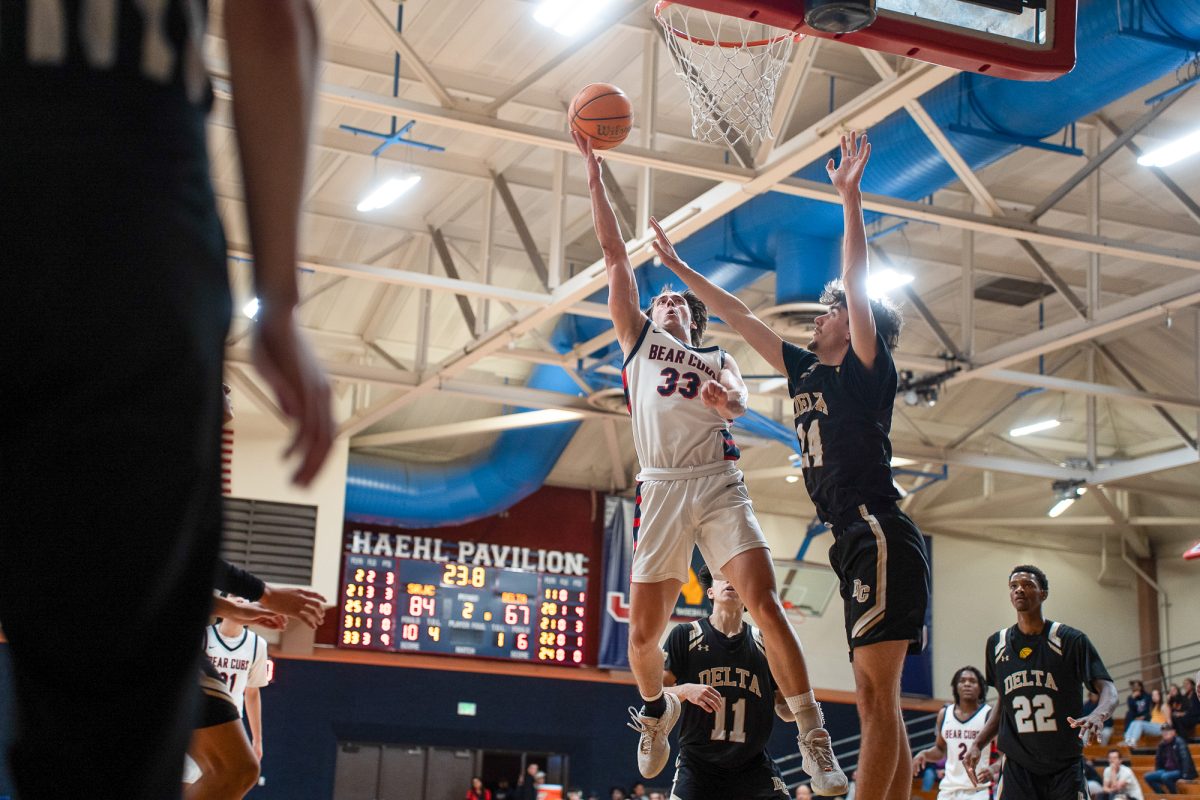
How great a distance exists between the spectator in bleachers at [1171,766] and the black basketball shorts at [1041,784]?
1402 centimetres

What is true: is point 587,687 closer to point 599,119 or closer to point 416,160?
point 416,160

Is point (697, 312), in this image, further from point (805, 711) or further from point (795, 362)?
point (805, 711)

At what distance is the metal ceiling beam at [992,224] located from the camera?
1279cm

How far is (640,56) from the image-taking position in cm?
1494

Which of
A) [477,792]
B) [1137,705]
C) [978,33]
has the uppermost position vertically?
[978,33]

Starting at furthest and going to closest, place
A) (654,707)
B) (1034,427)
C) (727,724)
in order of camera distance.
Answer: (1034,427) → (727,724) → (654,707)

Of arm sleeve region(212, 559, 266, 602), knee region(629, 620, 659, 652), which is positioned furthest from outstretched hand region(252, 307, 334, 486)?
knee region(629, 620, 659, 652)

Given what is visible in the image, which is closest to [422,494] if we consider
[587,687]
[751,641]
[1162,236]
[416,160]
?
[587,687]

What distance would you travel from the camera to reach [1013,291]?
71.6 feet

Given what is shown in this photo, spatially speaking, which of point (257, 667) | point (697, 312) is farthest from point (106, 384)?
point (257, 667)

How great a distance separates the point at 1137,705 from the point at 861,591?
20.9 metres

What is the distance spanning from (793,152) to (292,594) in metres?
8.78

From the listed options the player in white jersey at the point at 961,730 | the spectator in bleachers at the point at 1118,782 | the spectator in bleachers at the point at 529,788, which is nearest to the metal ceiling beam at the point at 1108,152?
the player in white jersey at the point at 961,730

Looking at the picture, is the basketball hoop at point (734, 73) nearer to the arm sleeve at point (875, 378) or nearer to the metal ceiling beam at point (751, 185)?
the metal ceiling beam at point (751, 185)
